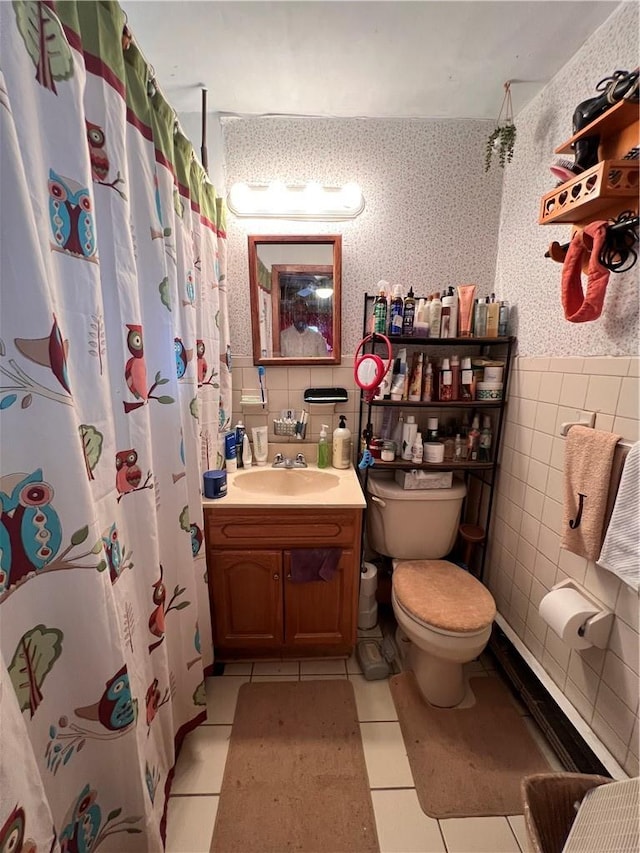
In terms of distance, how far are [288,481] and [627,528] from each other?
1.22 m

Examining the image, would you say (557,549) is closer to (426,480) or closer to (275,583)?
(426,480)

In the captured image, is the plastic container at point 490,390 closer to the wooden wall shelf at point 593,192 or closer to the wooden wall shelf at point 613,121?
the wooden wall shelf at point 593,192

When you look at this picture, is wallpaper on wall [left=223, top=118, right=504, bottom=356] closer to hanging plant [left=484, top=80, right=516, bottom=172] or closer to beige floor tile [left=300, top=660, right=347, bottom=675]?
hanging plant [left=484, top=80, right=516, bottom=172]

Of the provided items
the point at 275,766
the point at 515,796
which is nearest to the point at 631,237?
the point at 515,796

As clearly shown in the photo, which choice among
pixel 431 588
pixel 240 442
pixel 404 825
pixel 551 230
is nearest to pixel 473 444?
pixel 431 588

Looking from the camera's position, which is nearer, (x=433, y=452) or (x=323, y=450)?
(x=433, y=452)

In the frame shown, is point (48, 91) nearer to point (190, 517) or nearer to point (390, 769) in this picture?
point (190, 517)

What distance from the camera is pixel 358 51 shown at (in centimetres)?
112

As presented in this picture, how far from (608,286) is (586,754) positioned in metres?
1.42

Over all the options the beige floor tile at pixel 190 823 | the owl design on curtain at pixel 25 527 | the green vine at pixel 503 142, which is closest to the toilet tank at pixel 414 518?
the beige floor tile at pixel 190 823

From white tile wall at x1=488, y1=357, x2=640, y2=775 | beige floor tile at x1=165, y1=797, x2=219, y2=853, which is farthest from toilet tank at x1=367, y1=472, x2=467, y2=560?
beige floor tile at x1=165, y1=797, x2=219, y2=853

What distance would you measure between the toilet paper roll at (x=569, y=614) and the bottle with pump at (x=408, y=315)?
1.10m

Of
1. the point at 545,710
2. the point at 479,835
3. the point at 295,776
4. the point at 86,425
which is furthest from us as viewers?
the point at 545,710

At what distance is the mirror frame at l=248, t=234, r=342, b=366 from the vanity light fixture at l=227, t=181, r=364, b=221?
9cm
